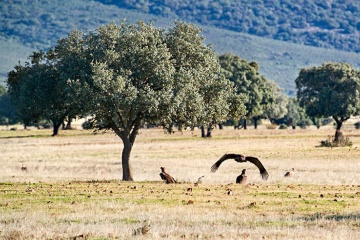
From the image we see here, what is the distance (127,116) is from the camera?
41906 millimetres

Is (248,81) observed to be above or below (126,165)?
above

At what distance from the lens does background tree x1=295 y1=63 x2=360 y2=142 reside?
4080 inches

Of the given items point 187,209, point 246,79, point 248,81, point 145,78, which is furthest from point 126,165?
point 246,79

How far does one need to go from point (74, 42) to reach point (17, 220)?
2133 centimetres

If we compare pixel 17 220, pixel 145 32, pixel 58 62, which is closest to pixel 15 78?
pixel 58 62

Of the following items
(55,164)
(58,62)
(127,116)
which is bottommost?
(55,164)

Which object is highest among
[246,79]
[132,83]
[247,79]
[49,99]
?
[247,79]

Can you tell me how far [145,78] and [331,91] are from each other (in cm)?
6717

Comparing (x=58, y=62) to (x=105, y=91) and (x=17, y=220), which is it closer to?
(x=105, y=91)

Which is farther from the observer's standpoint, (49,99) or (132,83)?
(49,99)

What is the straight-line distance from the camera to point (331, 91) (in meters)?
105

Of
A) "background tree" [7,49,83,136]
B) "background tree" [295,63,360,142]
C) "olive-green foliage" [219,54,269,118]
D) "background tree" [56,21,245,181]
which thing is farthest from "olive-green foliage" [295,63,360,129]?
"background tree" [7,49,83,136]

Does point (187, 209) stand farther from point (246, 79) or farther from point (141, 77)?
point (246, 79)

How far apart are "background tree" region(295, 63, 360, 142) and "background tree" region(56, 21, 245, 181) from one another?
2409 inches
